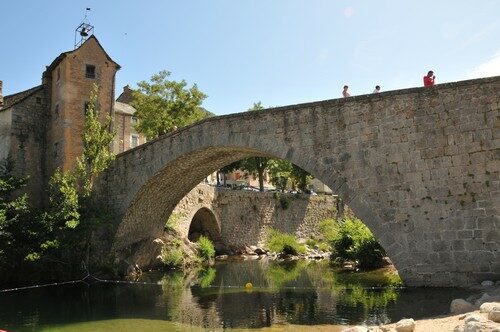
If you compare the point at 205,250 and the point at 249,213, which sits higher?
the point at 249,213

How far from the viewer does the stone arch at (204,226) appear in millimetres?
29406

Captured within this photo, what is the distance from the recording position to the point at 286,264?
25.2m

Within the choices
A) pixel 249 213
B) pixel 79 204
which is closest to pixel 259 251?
pixel 249 213

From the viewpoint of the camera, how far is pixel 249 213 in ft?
104

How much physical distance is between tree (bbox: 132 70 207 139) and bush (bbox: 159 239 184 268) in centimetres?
828

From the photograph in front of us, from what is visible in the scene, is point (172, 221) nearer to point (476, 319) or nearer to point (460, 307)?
point (460, 307)

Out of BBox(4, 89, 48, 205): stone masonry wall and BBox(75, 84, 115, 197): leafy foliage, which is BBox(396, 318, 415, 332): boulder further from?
BBox(4, 89, 48, 205): stone masonry wall

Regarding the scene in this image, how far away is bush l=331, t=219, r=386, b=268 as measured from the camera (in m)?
19.6

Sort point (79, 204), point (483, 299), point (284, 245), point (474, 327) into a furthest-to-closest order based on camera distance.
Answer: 1. point (284, 245)
2. point (79, 204)
3. point (483, 299)
4. point (474, 327)

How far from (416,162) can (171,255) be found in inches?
581

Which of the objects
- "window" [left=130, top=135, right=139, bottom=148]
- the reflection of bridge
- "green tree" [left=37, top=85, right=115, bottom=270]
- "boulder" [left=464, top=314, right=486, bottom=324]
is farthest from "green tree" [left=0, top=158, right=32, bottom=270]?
"window" [left=130, top=135, right=139, bottom=148]

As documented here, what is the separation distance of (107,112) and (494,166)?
17.6 metres

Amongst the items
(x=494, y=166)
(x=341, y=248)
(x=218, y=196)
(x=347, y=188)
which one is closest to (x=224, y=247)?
(x=218, y=196)

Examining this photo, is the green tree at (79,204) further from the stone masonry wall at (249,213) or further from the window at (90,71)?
the stone masonry wall at (249,213)
